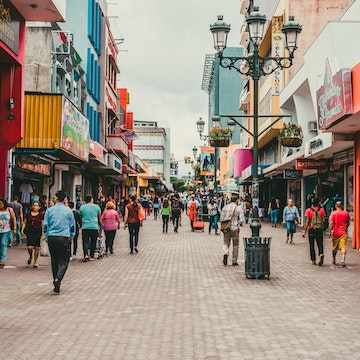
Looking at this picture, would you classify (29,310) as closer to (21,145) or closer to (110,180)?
(21,145)

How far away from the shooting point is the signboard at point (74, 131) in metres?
20.8

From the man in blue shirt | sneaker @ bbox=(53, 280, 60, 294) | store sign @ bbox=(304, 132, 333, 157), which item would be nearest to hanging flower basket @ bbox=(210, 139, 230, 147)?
store sign @ bbox=(304, 132, 333, 157)

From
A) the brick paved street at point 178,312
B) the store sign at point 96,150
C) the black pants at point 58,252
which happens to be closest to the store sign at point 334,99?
the brick paved street at point 178,312

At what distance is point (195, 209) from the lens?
2834cm

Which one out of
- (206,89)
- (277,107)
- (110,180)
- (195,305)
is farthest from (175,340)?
(206,89)

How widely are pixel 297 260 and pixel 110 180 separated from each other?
35.4 metres

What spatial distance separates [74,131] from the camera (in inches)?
883

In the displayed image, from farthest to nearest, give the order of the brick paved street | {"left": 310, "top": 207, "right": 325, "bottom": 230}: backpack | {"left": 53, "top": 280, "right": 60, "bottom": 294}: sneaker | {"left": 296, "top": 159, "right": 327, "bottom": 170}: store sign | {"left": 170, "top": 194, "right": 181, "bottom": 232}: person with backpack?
{"left": 170, "top": 194, "right": 181, "bottom": 232}: person with backpack
{"left": 296, "top": 159, "right": 327, "bottom": 170}: store sign
{"left": 310, "top": 207, "right": 325, "bottom": 230}: backpack
{"left": 53, "top": 280, "right": 60, "bottom": 294}: sneaker
the brick paved street

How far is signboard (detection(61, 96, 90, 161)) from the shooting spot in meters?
20.8

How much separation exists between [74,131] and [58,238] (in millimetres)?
Result: 12594

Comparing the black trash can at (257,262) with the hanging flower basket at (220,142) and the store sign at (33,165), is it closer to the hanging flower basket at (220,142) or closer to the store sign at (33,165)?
the hanging flower basket at (220,142)

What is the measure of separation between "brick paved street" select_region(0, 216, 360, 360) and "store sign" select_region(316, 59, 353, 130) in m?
4.09

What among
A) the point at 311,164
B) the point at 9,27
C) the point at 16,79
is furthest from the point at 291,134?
the point at 311,164

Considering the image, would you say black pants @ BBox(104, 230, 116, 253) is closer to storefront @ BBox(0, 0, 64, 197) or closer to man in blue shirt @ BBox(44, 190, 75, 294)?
storefront @ BBox(0, 0, 64, 197)
